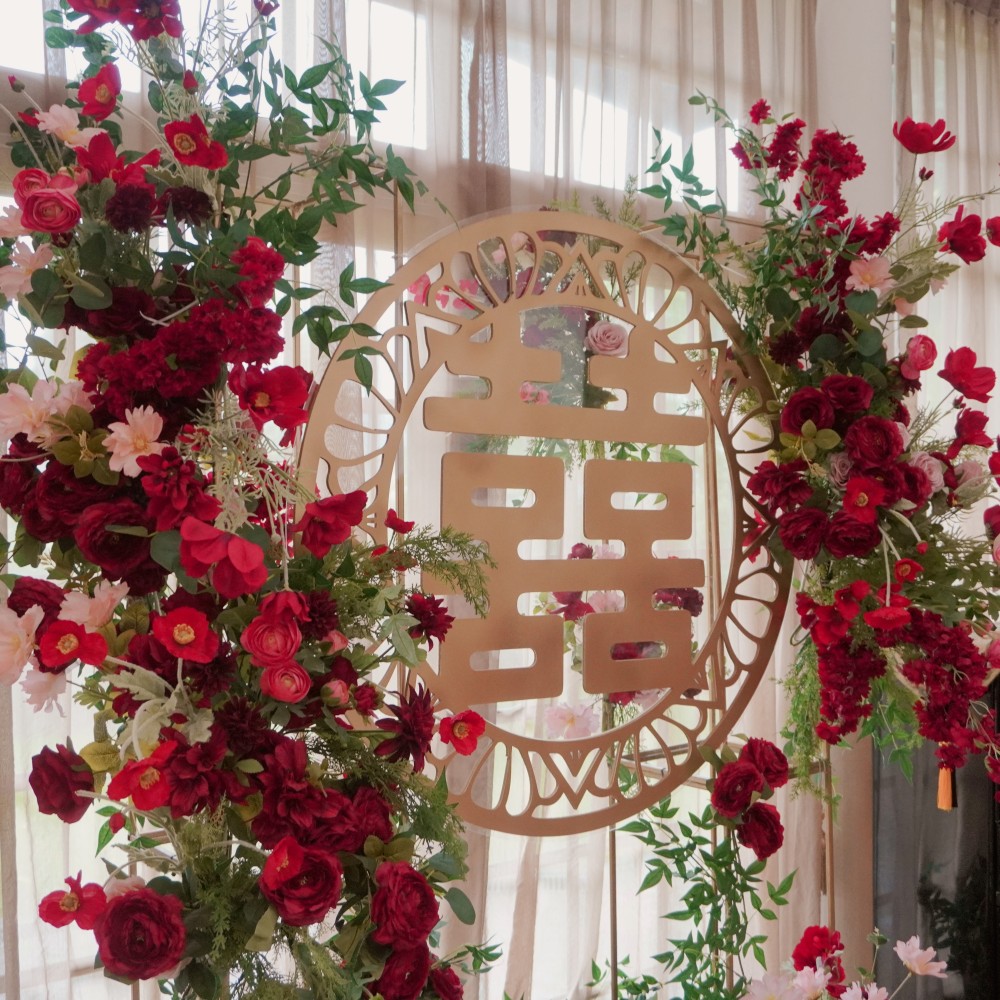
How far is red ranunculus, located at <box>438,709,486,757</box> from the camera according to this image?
1.19m

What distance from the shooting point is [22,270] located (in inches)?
38.2

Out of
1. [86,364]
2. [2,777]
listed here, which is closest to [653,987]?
[2,777]

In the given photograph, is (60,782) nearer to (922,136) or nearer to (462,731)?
(462,731)

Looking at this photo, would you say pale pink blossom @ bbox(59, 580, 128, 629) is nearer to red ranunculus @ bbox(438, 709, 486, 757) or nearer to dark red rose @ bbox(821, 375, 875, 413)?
red ranunculus @ bbox(438, 709, 486, 757)

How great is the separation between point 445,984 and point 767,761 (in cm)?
72

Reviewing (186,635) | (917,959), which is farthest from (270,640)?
(917,959)

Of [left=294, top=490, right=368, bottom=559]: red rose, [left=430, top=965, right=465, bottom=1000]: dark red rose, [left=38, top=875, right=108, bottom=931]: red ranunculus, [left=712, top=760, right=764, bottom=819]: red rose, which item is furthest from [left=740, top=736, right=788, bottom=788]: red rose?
[left=38, top=875, right=108, bottom=931]: red ranunculus

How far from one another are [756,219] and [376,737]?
166 cm

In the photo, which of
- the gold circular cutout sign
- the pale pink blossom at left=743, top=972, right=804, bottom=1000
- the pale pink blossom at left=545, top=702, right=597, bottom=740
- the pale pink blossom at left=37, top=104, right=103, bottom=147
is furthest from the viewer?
the pale pink blossom at left=545, top=702, right=597, bottom=740

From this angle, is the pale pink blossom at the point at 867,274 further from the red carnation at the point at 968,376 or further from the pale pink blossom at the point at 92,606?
the pale pink blossom at the point at 92,606

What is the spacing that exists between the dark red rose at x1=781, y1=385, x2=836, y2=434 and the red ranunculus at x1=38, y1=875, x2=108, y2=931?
1259 mm

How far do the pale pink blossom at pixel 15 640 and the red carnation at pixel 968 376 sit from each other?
4.61ft

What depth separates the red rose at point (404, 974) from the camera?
96cm

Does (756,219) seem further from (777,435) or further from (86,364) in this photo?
(86,364)
